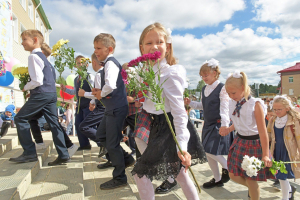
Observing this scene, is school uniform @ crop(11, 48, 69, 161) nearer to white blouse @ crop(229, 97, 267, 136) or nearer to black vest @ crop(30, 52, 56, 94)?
black vest @ crop(30, 52, 56, 94)

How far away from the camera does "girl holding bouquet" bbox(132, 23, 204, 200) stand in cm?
157

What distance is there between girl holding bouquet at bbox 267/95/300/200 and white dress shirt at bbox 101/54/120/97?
222cm

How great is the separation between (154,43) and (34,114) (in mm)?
2149

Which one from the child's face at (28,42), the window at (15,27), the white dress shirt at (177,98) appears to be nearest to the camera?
the white dress shirt at (177,98)

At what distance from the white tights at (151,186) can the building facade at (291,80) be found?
54110 mm

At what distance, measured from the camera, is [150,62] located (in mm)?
1536

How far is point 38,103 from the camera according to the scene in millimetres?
3002

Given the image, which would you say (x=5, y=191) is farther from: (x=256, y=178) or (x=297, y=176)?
(x=297, y=176)

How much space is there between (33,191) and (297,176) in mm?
3078

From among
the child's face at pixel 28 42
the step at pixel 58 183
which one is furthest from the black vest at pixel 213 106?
the child's face at pixel 28 42

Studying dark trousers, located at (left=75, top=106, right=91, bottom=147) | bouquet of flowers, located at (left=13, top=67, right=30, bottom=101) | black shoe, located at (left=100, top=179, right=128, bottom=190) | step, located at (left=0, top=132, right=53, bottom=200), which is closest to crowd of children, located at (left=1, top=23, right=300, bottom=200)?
black shoe, located at (left=100, top=179, right=128, bottom=190)

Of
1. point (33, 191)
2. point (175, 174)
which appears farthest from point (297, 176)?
point (33, 191)

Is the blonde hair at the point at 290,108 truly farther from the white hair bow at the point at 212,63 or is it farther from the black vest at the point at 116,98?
the black vest at the point at 116,98

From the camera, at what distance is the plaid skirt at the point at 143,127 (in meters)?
1.78
